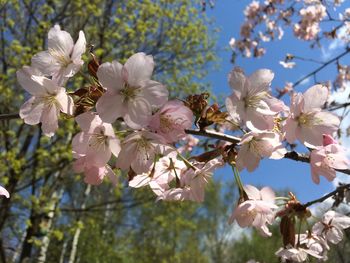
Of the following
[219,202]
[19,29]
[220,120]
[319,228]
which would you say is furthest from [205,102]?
[219,202]

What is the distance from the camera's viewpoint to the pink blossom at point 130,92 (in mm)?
936

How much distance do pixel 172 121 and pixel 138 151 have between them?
148 mm

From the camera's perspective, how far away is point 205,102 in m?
0.96

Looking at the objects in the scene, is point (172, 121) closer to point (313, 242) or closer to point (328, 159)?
point (328, 159)

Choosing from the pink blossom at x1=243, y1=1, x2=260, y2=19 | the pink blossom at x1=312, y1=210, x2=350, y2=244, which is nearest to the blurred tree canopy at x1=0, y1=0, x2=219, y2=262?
the pink blossom at x1=243, y1=1, x2=260, y2=19

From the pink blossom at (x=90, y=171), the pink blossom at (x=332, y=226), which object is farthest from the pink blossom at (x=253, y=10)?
the pink blossom at (x=90, y=171)

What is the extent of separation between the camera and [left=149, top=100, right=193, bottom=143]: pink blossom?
938mm

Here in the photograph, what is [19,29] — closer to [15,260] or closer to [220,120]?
[15,260]

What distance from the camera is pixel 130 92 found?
1006mm

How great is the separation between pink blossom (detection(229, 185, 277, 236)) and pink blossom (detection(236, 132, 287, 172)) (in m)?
0.18

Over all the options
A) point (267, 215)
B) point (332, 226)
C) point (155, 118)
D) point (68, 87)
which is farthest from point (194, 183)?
point (68, 87)

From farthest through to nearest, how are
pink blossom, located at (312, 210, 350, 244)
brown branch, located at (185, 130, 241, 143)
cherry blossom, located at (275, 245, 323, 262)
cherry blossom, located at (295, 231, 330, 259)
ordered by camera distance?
pink blossom, located at (312, 210, 350, 244) → cherry blossom, located at (295, 231, 330, 259) → cherry blossom, located at (275, 245, 323, 262) → brown branch, located at (185, 130, 241, 143)

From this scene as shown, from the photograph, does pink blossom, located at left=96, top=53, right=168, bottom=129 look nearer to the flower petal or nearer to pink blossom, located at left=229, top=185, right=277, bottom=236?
the flower petal

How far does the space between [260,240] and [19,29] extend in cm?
1323
